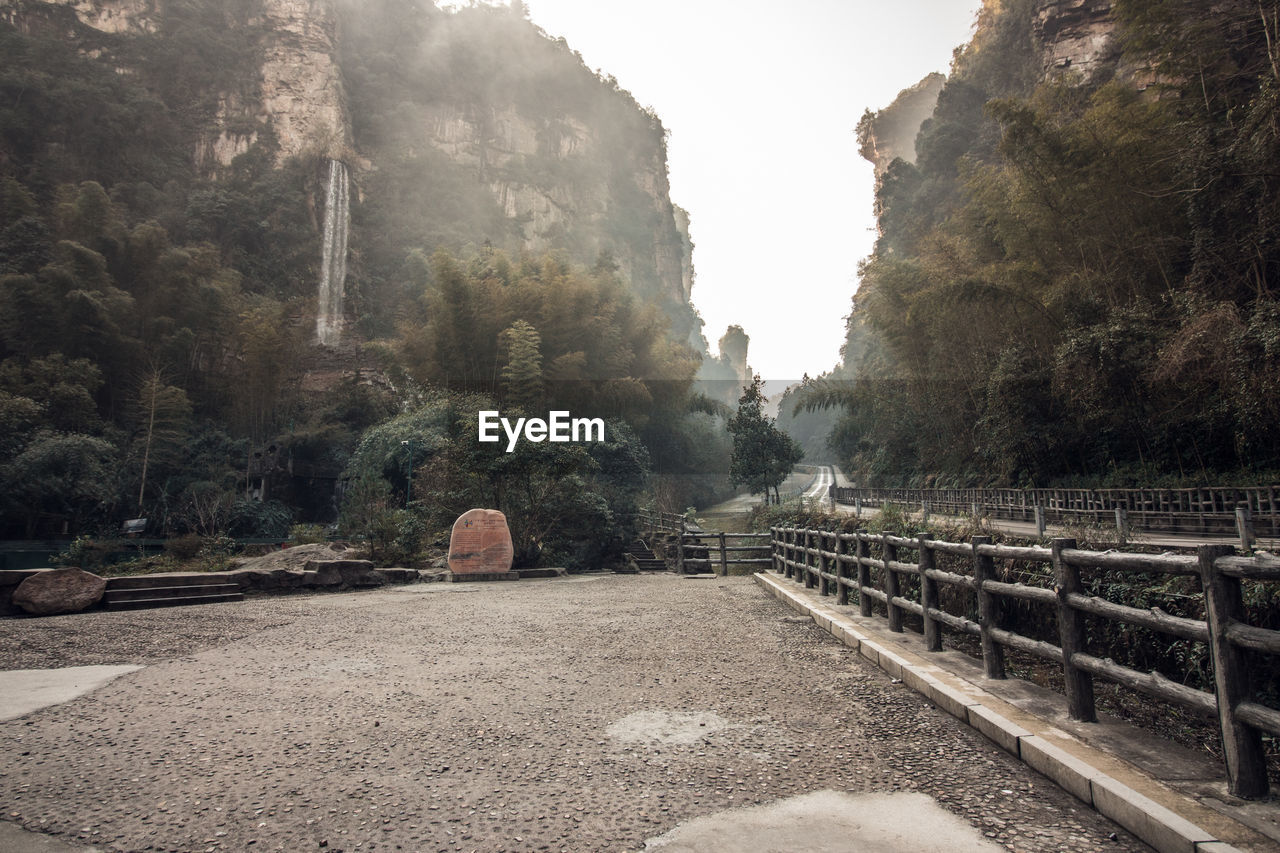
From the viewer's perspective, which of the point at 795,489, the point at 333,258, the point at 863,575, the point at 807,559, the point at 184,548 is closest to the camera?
the point at 863,575

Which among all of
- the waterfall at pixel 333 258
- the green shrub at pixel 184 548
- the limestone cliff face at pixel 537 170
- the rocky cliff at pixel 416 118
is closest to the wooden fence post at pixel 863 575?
the green shrub at pixel 184 548

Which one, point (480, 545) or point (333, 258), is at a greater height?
point (333, 258)

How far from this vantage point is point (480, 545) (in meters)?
12.6

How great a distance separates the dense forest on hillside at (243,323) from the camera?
67.6 ft

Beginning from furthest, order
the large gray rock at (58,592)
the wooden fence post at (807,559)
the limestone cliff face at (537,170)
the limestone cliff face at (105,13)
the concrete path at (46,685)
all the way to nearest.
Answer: the limestone cliff face at (537,170) < the limestone cliff face at (105,13) < the wooden fence post at (807,559) < the large gray rock at (58,592) < the concrete path at (46,685)

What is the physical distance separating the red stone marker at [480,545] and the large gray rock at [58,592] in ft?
18.2

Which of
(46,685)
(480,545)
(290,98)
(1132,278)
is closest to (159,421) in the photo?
(480,545)

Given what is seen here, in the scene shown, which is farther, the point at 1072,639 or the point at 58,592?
the point at 58,592

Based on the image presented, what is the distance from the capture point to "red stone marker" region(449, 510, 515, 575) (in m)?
12.5

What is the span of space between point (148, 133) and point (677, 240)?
64212 mm

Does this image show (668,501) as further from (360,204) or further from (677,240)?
(677,240)

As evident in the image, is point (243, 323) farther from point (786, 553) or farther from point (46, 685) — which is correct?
point (46, 685)

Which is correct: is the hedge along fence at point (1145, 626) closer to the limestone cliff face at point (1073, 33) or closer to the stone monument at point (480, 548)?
the stone monument at point (480, 548)

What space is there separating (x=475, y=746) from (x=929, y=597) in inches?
139
